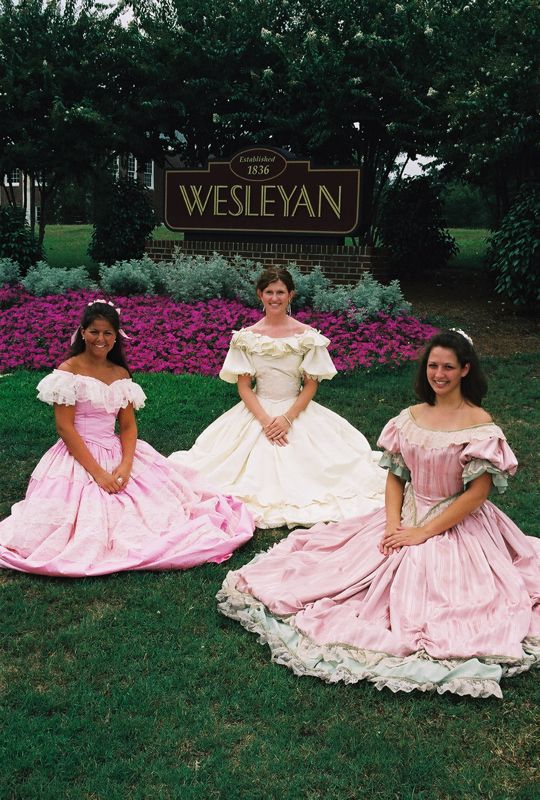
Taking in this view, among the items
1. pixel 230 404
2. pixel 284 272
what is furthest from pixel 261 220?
pixel 284 272

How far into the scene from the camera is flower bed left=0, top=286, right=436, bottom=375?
938 cm

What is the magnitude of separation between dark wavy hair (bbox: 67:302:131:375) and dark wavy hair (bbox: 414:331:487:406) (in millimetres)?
1895

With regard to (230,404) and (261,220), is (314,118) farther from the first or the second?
(230,404)

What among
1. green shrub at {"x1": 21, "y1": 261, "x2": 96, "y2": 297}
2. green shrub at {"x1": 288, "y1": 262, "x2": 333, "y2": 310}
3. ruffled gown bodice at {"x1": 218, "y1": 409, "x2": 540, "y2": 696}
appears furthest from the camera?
green shrub at {"x1": 21, "y1": 261, "x2": 96, "y2": 297}

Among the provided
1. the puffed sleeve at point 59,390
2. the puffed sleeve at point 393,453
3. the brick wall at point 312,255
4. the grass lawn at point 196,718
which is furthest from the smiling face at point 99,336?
the brick wall at point 312,255

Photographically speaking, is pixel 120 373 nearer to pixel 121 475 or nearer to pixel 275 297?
pixel 121 475

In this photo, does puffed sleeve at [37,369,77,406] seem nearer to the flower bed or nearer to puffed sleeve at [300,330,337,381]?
puffed sleeve at [300,330,337,381]

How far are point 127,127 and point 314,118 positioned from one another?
138 inches

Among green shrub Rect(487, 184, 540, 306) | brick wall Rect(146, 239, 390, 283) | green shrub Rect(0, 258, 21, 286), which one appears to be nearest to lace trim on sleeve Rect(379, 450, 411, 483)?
green shrub Rect(487, 184, 540, 306)

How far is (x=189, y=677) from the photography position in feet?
11.2

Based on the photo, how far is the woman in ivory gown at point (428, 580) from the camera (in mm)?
3391

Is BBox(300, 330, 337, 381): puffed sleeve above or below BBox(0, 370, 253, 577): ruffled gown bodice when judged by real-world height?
above

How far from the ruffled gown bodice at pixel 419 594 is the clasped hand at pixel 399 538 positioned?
3 centimetres

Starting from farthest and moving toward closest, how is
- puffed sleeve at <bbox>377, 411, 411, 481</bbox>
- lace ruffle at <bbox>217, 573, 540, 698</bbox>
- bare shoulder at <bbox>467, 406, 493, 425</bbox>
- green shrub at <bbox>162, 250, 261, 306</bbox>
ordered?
green shrub at <bbox>162, 250, 261, 306</bbox>
puffed sleeve at <bbox>377, 411, 411, 481</bbox>
bare shoulder at <bbox>467, 406, 493, 425</bbox>
lace ruffle at <bbox>217, 573, 540, 698</bbox>
